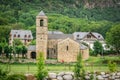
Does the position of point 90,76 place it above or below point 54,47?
below

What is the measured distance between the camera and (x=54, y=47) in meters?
64.1

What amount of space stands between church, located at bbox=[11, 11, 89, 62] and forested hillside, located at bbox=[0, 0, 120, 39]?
44.0 metres

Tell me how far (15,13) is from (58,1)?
33.2m

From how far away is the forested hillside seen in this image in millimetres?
121500

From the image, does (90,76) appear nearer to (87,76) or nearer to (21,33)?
(87,76)

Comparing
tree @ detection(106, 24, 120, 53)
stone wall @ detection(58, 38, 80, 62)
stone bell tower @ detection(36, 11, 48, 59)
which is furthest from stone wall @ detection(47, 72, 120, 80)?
tree @ detection(106, 24, 120, 53)

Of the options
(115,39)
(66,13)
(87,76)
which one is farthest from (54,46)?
(66,13)

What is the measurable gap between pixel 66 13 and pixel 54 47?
89.1 m

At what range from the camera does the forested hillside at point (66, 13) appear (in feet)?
399

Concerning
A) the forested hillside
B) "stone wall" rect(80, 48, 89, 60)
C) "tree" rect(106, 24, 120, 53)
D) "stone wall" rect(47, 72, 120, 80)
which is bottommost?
"stone wall" rect(47, 72, 120, 80)

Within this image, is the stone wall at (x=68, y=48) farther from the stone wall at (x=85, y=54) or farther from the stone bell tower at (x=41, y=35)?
the stone bell tower at (x=41, y=35)

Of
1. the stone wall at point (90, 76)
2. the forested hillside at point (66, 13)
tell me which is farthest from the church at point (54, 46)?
the forested hillside at point (66, 13)

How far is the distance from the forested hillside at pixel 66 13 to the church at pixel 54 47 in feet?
144

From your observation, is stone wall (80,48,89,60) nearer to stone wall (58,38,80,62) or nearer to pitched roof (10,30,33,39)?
stone wall (58,38,80,62)
